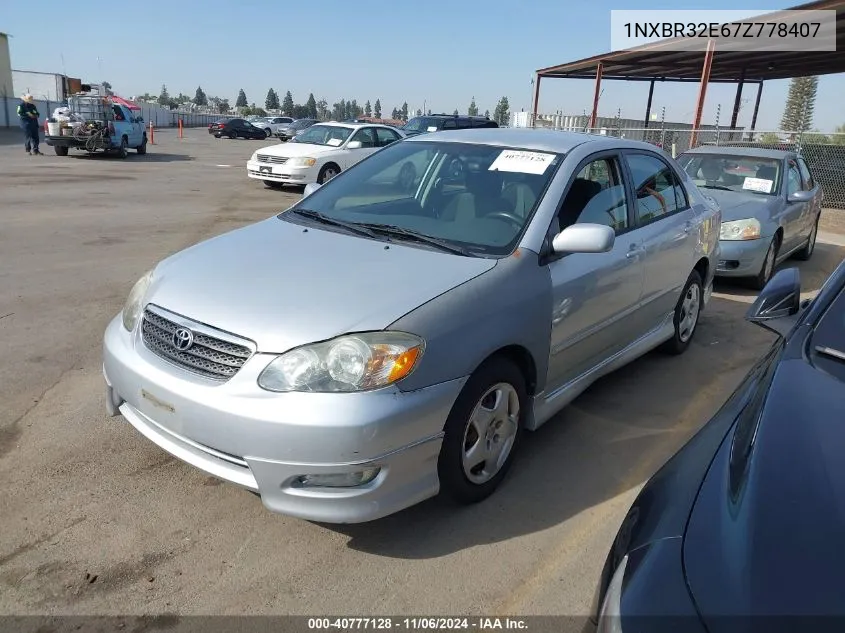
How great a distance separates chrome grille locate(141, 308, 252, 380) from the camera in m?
2.57

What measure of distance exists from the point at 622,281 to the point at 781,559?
2.63m

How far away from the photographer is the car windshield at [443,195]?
3406 millimetres

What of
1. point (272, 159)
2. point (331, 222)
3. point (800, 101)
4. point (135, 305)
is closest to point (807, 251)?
point (331, 222)

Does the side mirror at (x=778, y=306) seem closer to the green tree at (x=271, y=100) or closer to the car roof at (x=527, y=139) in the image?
the car roof at (x=527, y=139)

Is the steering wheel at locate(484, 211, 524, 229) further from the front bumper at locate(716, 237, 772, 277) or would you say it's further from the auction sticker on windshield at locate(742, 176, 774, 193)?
the auction sticker on windshield at locate(742, 176, 774, 193)

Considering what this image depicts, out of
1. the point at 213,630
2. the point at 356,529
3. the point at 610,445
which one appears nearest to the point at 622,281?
the point at 610,445

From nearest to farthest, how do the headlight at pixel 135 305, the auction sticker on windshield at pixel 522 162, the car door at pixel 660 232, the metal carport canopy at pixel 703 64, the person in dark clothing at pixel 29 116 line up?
the headlight at pixel 135 305 → the auction sticker on windshield at pixel 522 162 → the car door at pixel 660 232 → the metal carport canopy at pixel 703 64 → the person in dark clothing at pixel 29 116

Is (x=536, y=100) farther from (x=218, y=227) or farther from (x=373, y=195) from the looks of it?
(x=373, y=195)

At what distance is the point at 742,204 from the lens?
7.65 meters

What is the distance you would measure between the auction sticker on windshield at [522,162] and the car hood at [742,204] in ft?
13.9

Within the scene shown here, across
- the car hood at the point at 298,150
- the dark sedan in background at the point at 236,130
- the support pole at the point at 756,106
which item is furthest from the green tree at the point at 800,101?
the car hood at the point at 298,150

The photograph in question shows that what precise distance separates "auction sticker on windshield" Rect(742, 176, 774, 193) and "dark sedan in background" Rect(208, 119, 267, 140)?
41.0m

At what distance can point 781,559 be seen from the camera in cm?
146

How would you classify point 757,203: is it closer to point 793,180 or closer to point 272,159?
point 793,180
